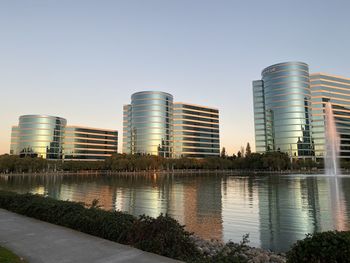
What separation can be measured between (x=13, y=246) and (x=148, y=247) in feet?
17.0

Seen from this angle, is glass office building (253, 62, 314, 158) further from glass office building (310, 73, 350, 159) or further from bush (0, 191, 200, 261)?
bush (0, 191, 200, 261)

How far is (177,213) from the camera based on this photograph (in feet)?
85.3

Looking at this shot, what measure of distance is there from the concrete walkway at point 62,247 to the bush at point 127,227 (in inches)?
17.3

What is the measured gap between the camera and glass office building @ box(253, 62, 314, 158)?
181 metres

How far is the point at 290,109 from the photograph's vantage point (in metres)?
184

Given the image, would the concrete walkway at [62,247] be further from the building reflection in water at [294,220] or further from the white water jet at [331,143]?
the white water jet at [331,143]

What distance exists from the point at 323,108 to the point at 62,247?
20234 cm

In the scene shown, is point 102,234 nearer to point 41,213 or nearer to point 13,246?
point 13,246

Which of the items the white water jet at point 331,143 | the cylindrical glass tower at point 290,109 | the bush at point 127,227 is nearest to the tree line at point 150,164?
the cylindrical glass tower at point 290,109

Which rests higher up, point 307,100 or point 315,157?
point 307,100

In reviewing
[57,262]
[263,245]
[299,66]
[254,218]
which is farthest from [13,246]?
[299,66]

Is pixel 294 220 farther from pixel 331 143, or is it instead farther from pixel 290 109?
pixel 290 109

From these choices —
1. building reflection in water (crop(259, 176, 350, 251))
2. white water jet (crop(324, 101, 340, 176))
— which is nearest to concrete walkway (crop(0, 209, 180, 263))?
building reflection in water (crop(259, 176, 350, 251))

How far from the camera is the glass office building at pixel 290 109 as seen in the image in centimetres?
18100
